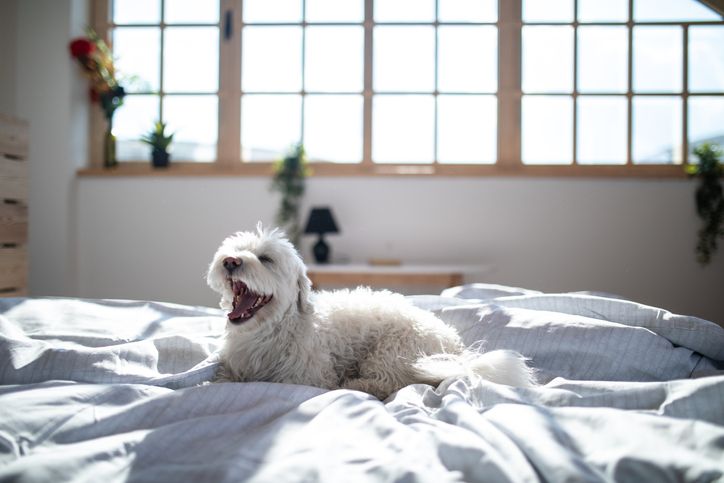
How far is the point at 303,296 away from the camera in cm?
149

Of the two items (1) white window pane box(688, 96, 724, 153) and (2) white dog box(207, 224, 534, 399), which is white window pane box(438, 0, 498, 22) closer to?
(1) white window pane box(688, 96, 724, 153)

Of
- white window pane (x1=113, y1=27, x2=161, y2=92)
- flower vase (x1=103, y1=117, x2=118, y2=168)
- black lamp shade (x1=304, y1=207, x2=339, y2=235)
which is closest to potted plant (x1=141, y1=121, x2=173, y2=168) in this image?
flower vase (x1=103, y1=117, x2=118, y2=168)

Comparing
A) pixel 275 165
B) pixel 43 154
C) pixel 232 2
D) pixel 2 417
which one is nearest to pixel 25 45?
pixel 43 154

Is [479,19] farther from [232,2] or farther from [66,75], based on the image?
[66,75]

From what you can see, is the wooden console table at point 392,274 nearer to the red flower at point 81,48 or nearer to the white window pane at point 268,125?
the white window pane at point 268,125

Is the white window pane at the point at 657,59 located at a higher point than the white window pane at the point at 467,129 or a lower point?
higher

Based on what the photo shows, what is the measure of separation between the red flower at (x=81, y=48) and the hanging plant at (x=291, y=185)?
160cm

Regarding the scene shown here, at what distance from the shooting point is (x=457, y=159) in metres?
3.94

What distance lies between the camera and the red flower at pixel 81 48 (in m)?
3.69

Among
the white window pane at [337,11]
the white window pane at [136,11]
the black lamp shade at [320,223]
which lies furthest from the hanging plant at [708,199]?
the white window pane at [136,11]

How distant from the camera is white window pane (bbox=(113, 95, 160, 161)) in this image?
13.1 feet

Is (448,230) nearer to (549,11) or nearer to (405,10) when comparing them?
(405,10)

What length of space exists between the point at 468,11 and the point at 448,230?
1703 millimetres

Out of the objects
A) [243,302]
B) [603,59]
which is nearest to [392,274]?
[243,302]
